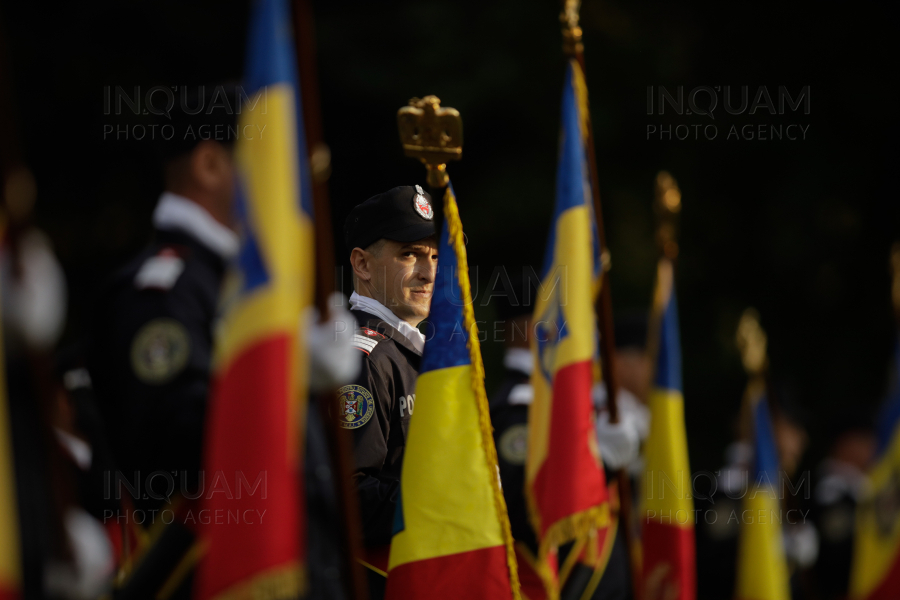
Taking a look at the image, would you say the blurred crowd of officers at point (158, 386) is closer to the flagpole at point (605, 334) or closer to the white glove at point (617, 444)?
the white glove at point (617, 444)

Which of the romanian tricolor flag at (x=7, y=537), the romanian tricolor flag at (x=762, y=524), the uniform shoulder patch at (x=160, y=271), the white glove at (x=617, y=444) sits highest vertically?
the uniform shoulder patch at (x=160, y=271)

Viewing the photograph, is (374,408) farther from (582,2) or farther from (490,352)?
(582,2)

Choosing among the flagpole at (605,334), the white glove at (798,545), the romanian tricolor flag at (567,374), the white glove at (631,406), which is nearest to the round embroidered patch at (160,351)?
the romanian tricolor flag at (567,374)

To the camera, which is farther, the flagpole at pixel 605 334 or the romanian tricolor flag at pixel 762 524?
the romanian tricolor flag at pixel 762 524

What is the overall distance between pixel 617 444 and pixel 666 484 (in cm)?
66

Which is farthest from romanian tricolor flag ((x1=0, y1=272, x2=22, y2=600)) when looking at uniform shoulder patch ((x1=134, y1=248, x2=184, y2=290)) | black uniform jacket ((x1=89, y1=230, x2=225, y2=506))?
uniform shoulder patch ((x1=134, y1=248, x2=184, y2=290))

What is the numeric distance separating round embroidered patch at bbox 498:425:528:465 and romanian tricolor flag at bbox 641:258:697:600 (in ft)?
2.60

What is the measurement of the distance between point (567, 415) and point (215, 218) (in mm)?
1992

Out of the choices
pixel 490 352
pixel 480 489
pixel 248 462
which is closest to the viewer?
pixel 248 462

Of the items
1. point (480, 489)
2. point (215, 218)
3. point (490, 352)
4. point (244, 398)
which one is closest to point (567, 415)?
point (480, 489)

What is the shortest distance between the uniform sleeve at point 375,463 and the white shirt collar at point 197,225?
945mm

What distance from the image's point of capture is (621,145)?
12.7m

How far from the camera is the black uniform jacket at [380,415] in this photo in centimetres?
413

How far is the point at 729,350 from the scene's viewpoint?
1290 cm
